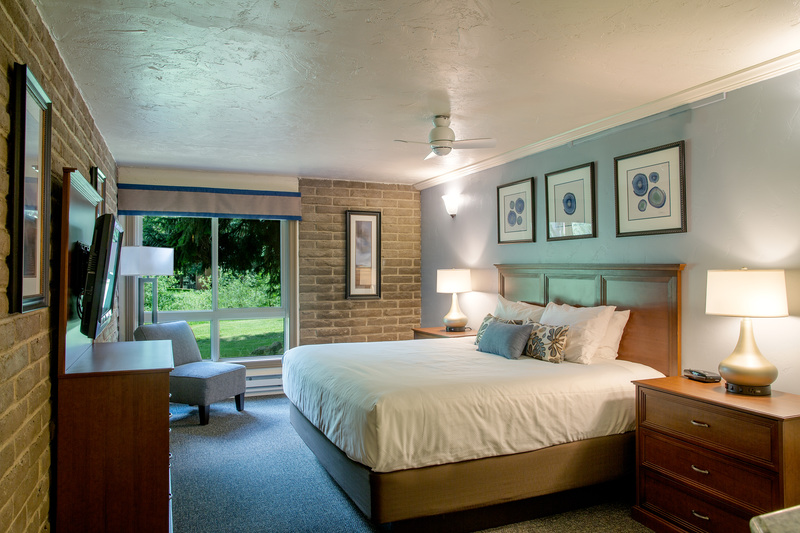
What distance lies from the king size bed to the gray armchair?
3.62 ft

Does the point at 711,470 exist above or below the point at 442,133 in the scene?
below

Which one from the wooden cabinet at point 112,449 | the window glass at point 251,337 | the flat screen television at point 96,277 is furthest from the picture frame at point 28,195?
the window glass at point 251,337

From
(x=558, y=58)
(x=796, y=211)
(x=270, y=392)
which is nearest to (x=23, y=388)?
(x=558, y=58)

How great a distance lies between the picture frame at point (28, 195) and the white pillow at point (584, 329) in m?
2.92

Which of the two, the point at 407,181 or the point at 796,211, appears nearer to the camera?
the point at 796,211

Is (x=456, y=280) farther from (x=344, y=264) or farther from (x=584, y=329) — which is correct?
(x=584, y=329)

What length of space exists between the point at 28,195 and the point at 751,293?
3.05m

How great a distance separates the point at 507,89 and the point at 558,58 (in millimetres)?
484

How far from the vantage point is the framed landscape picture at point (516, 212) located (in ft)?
15.3

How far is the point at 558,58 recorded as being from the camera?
264 cm

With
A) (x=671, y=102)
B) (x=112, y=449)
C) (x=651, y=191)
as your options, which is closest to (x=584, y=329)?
(x=651, y=191)

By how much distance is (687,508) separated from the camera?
2.59m

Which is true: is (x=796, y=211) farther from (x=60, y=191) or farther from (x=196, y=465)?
(x=196, y=465)

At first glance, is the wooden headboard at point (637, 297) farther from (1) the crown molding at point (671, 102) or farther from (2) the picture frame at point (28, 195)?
(2) the picture frame at point (28, 195)
